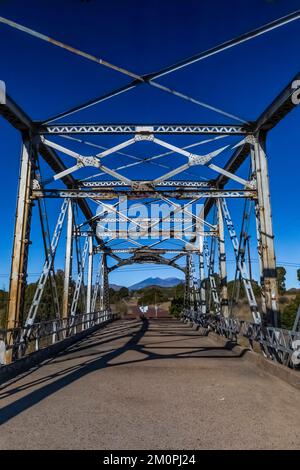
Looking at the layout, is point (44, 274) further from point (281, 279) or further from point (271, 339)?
point (281, 279)

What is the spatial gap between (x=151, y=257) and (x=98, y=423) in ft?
117

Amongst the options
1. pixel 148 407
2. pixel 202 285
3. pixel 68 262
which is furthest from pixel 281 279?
pixel 148 407

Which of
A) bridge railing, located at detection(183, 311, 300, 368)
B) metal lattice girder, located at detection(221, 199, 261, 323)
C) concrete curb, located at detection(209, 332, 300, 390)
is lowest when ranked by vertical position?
concrete curb, located at detection(209, 332, 300, 390)

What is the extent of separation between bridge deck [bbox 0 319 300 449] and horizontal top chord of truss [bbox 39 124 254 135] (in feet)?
25.1

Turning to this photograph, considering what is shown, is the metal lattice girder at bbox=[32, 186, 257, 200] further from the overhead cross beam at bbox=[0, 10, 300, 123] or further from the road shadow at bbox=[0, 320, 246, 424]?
the road shadow at bbox=[0, 320, 246, 424]

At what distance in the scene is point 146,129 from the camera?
12609 millimetres

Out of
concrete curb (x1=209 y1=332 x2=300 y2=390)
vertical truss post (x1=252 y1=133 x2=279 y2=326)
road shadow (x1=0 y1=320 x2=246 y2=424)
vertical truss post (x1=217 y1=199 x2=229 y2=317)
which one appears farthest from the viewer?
vertical truss post (x1=217 y1=199 x2=229 y2=317)

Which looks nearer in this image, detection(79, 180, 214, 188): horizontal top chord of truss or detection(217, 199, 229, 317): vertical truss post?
detection(79, 180, 214, 188): horizontal top chord of truss

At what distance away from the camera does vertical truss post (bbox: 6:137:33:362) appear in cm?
1102

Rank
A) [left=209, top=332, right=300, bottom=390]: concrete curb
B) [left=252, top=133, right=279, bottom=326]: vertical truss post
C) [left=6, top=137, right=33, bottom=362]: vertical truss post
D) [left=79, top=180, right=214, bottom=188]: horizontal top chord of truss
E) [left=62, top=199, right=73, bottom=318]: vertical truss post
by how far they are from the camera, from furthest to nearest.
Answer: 1. [left=62, top=199, right=73, bottom=318]: vertical truss post
2. [left=79, top=180, right=214, bottom=188]: horizontal top chord of truss
3. [left=252, top=133, right=279, bottom=326]: vertical truss post
4. [left=6, top=137, right=33, bottom=362]: vertical truss post
5. [left=209, top=332, right=300, bottom=390]: concrete curb

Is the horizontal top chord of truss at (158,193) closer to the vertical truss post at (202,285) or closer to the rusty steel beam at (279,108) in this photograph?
the rusty steel beam at (279,108)

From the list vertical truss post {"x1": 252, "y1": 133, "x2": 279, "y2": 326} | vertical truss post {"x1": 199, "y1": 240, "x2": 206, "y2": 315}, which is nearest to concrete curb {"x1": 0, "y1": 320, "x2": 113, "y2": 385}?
vertical truss post {"x1": 252, "y1": 133, "x2": 279, "y2": 326}

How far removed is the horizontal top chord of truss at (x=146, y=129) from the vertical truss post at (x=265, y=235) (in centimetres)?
99

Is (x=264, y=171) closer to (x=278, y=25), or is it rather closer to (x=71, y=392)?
(x=278, y=25)
